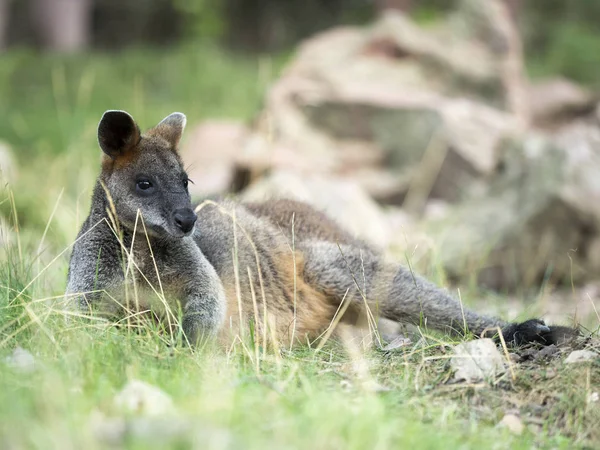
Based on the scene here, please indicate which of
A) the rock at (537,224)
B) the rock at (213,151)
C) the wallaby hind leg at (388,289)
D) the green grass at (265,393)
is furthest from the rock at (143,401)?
the rock at (213,151)

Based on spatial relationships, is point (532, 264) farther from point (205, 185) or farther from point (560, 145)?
point (205, 185)

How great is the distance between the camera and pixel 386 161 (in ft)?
38.4

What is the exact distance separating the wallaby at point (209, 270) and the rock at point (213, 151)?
5742 millimetres

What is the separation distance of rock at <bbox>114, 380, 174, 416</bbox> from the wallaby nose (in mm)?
1254

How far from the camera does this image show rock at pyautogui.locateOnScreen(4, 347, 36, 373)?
3311 mm

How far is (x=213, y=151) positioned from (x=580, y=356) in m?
9.38

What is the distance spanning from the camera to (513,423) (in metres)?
3.47

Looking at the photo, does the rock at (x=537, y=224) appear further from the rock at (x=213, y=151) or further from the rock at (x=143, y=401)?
the rock at (x=143, y=401)

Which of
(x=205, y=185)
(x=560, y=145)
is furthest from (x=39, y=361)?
(x=205, y=185)

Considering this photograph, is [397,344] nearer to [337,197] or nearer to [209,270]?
[209,270]

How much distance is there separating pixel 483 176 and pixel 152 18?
1973cm

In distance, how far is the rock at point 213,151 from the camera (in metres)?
11.5

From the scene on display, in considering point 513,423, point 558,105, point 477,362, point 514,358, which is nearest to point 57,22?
point 558,105

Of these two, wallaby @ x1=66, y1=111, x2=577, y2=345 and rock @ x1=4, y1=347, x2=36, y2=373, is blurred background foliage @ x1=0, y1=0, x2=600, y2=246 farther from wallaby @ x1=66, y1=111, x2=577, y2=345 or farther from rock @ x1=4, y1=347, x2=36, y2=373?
rock @ x1=4, y1=347, x2=36, y2=373
